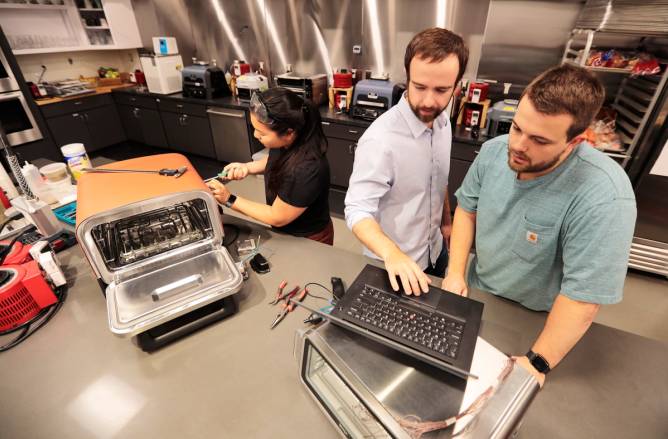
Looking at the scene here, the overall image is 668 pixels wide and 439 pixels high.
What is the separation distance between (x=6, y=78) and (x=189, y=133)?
1.82m

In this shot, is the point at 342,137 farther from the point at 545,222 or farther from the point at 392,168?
the point at 545,222

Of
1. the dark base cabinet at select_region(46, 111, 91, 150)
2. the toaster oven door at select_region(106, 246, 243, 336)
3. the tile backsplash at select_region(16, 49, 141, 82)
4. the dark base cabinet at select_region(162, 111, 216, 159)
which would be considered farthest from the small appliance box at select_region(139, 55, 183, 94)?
the toaster oven door at select_region(106, 246, 243, 336)

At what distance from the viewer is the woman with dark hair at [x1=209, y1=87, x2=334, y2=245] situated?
4.62 feet

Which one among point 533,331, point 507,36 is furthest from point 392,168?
point 507,36

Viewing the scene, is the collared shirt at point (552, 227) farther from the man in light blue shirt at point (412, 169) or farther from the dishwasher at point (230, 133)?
the dishwasher at point (230, 133)

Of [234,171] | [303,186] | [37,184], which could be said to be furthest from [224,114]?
[303,186]

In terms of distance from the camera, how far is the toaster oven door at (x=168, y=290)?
930 millimetres

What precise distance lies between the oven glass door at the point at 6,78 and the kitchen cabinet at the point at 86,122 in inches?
14.5

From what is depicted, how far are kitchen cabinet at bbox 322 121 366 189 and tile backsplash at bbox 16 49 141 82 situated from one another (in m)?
3.78

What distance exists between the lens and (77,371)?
93 centimetres

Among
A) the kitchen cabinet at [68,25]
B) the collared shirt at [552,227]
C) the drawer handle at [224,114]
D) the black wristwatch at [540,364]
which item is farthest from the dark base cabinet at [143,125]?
the black wristwatch at [540,364]

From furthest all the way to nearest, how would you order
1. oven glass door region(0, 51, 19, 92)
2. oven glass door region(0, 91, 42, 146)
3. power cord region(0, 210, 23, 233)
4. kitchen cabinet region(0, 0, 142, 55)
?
kitchen cabinet region(0, 0, 142, 55), oven glass door region(0, 91, 42, 146), oven glass door region(0, 51, 19, 92), power cord region(0, 210, 23, 233)

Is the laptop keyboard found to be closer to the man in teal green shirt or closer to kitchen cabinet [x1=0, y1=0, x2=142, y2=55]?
the man in teal green shirt

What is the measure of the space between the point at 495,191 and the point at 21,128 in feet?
16.2
